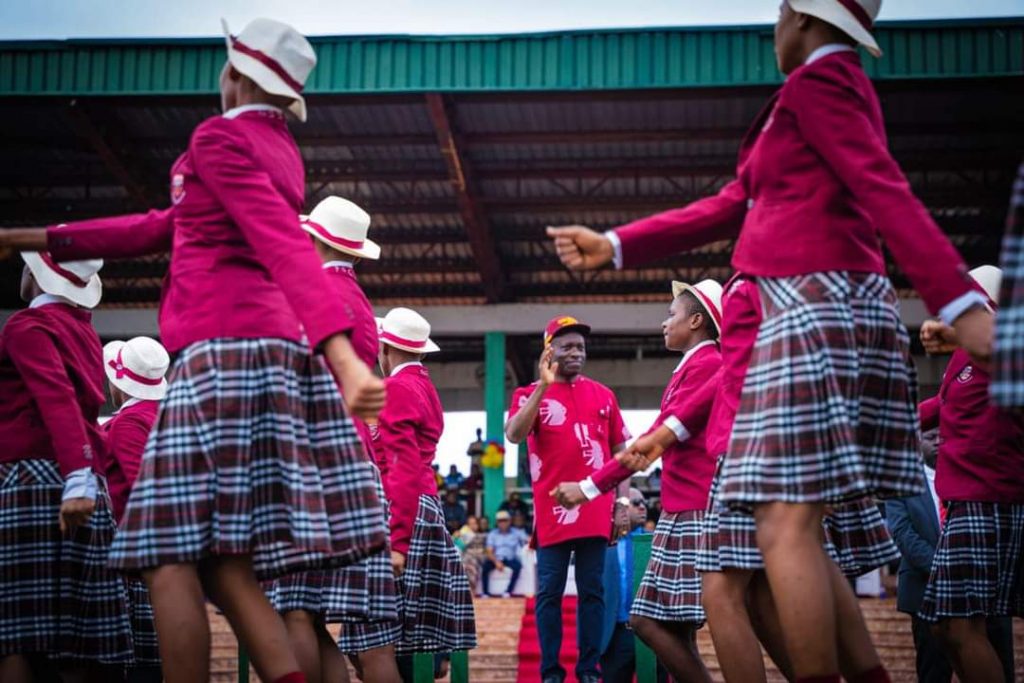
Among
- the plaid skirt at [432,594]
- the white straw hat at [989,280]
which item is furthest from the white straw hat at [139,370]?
the white straw hat at [989,280]

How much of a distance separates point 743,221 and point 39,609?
281cm

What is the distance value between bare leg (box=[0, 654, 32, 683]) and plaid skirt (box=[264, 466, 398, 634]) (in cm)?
87

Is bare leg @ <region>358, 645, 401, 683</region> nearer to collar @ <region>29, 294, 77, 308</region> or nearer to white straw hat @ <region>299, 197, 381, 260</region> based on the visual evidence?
white straw hat @ <region>299, 197, 381, 260</region>

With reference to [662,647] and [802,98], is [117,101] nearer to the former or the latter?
[662,647]

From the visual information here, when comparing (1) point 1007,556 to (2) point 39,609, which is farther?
(1) point 1007,556

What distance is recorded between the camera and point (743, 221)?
3227mm

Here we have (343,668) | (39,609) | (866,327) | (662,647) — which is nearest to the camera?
(866,327)

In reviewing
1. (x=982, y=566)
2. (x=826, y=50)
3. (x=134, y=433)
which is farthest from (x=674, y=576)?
(x=826, y=50)

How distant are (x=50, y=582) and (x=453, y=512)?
16362mm

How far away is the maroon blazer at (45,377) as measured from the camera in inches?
159

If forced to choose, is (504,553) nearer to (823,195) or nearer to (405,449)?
(405,449)

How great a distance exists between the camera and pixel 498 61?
13648 mm

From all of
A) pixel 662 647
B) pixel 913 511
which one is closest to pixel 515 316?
pixel 913 511

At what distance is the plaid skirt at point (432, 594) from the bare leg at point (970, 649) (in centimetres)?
216
